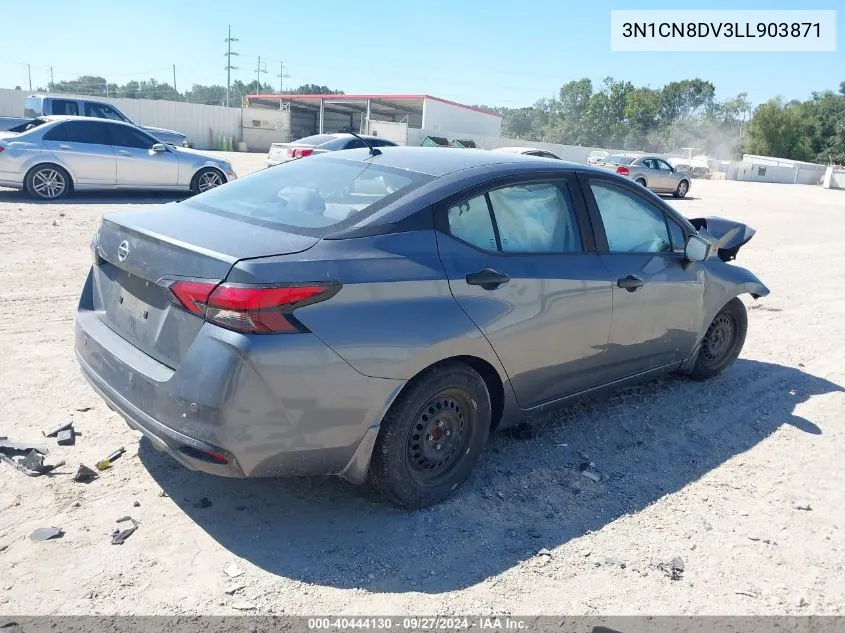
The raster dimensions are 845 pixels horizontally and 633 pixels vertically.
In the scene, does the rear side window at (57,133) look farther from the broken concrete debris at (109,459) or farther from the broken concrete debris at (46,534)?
the broken concrete debris at (46,534)

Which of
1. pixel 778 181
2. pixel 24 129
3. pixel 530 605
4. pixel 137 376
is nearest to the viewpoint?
pixel 530 605

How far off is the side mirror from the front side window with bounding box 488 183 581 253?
1.07m

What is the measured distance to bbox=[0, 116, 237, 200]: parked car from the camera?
476 inches

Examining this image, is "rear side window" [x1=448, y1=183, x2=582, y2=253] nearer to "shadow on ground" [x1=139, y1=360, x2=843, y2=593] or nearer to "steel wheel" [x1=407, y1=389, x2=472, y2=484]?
"steel wheel" [x1=407, y1=389, x2=472, y2=484]

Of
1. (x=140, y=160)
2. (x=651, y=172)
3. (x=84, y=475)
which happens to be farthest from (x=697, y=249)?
(x=651, y=172)

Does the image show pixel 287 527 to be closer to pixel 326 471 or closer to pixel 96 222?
pixel 326 471

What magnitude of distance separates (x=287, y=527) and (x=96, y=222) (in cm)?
896

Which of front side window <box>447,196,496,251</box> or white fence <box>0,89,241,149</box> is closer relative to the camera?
front side window <box>447,196,496,251</box>

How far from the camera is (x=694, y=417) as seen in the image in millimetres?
4938

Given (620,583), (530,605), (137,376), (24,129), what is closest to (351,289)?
(137,376)

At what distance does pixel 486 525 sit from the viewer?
343 cm

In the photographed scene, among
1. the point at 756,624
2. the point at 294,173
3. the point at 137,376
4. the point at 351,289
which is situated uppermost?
the point at 294,173

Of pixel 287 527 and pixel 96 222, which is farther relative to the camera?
pixel 96 222

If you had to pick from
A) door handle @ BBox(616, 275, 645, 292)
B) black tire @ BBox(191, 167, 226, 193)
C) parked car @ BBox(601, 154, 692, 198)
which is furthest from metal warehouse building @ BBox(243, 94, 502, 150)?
door handle @ BBox(616, 275, 645, 292)
